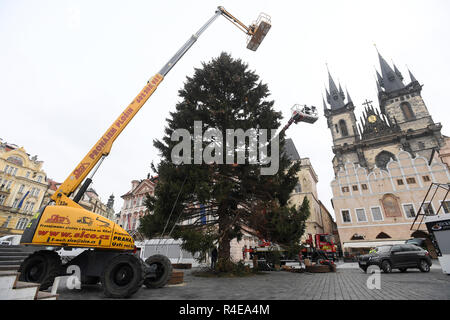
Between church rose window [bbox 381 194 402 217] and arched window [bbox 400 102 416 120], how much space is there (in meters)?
33.8

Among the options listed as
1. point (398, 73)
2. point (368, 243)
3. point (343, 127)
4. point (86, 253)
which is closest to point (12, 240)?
point (86, 253)

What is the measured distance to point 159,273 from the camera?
6602 mm

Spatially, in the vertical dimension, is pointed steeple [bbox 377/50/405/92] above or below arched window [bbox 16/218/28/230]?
above

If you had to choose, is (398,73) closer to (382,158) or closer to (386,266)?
(382,158)

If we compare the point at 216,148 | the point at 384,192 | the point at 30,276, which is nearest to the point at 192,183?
the point at 216,148

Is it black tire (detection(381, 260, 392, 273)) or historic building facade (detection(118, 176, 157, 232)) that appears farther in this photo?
historic building facade (detection(118, 176, 157, 232))

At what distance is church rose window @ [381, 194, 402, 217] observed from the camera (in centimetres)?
2833

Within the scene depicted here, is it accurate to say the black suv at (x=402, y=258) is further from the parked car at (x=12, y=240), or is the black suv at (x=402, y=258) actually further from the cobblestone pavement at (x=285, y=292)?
the parked car at (x=12, y=240)

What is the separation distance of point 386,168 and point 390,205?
10.1 meters

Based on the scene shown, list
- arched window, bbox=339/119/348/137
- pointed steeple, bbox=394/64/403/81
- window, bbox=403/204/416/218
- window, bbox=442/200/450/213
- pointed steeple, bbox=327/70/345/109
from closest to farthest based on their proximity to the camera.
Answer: window, bbox=442/200/450/213
window, bbox=403/204/416/218
arched window, bbox=339/119/348/137
pointed steeple, bbox=394/64/403/81
pointed steeple, bbox=327/70/345/109

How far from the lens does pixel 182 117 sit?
11.2 meters

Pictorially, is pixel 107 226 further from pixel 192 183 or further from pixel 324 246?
pixel 324 246

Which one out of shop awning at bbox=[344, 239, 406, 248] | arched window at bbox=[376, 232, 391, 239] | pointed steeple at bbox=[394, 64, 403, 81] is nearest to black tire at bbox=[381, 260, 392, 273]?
shop awning at bbox=[344, 239, 406, 248]

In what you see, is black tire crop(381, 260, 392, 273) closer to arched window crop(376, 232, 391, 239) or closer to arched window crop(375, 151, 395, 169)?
arched window crop(376, 232, 391, 239)
